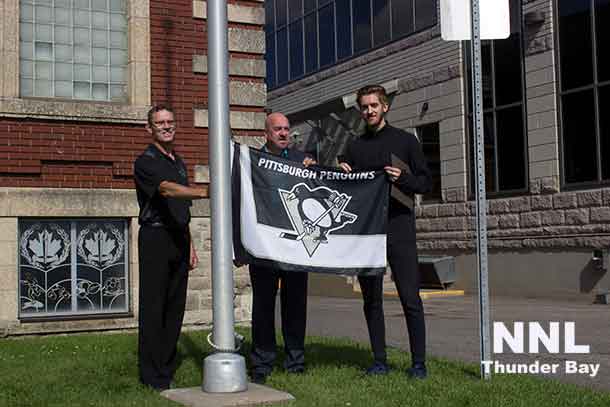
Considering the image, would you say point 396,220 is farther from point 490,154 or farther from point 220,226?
point 490,154

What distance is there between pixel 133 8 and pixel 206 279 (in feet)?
12.0

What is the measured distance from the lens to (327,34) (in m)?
28.7

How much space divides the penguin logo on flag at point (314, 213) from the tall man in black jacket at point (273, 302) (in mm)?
291

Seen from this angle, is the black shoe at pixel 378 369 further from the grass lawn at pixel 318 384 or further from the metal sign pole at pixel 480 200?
the metal sign pole at pixel 480 200

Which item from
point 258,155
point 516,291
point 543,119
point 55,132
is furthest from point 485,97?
point 258,155

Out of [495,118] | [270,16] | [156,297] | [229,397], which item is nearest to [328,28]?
[270,16]

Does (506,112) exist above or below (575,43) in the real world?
below

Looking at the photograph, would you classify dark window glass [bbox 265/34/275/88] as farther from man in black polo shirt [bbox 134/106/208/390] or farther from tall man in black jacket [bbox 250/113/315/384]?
man in black polo shirt [bbox 134/106/208/390]

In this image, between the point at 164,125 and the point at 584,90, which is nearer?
the point at 164,125

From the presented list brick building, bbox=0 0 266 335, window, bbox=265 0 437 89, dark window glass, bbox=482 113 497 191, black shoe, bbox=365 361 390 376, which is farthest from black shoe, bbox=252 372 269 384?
window, bbox=265 0 437 89

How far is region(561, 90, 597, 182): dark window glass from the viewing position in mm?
18031

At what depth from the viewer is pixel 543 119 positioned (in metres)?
19.2

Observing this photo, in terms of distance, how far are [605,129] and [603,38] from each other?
180 cm

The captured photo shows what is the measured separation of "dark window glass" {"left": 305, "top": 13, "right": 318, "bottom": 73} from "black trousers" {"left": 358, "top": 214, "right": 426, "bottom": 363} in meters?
22.4
